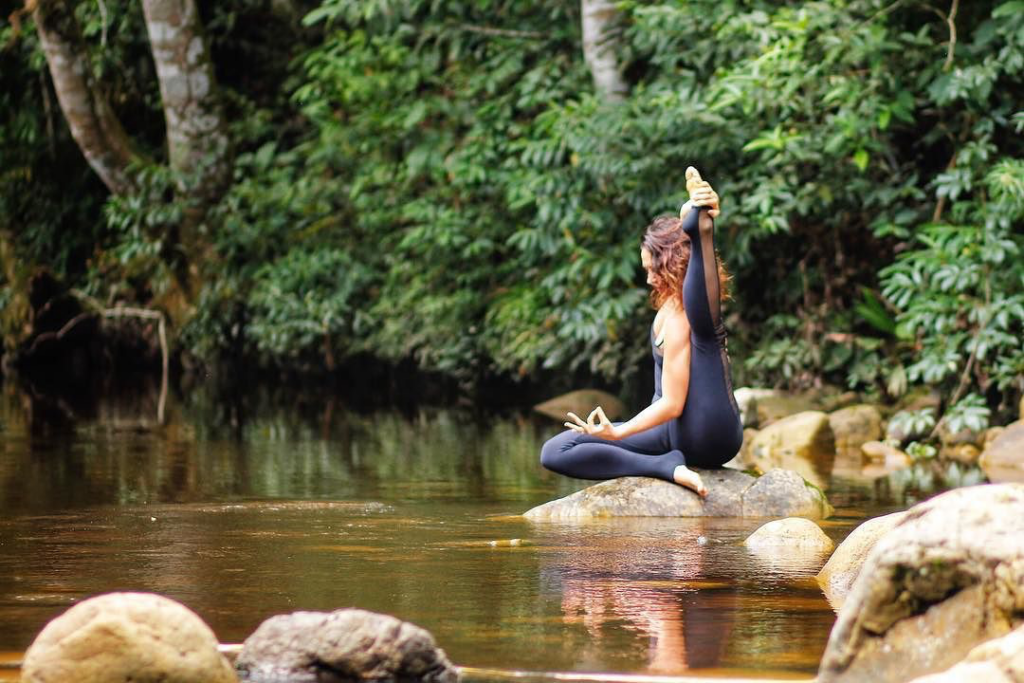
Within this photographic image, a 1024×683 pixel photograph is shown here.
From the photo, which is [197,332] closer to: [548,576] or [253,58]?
[253,58]

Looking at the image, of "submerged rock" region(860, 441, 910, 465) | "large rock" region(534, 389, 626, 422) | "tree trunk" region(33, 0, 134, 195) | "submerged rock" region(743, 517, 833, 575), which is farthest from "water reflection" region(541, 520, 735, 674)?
"tree trunk" region(33, 0, 134, 195)

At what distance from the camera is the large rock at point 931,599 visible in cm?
393

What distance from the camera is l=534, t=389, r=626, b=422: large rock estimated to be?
49.7 feet

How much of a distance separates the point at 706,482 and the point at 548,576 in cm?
196

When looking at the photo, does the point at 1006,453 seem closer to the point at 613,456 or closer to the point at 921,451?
the point at 921,451

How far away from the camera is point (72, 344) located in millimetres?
24781

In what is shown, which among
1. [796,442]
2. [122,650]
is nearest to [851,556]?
[122,650]

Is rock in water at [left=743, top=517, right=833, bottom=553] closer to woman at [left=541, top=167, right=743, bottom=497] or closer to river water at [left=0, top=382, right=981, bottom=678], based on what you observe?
river water at [left=0, top=382, right=981, bottom=678]

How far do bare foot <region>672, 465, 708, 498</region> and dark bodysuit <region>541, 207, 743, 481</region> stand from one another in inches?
1.1

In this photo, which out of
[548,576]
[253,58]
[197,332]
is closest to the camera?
[548,576]

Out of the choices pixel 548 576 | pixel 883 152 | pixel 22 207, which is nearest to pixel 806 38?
pixel 883 152

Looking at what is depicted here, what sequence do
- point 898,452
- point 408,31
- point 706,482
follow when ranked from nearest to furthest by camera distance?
point 706,482
point 898,452
point 408,31

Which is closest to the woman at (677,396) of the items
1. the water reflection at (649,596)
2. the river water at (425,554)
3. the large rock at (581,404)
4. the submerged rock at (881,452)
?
the river water at (425,554)

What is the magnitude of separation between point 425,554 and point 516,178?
8.76 m
